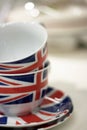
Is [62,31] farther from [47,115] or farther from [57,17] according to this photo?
[47,115]

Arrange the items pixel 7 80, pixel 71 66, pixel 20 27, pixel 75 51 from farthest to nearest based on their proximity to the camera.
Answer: pixel 75 51, pixel 71 66, pixel 20 27, pixel 7 80

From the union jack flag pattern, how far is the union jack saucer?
8 centimetres

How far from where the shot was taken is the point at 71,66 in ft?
2.45

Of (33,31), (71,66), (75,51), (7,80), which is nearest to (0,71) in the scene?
(7,80)

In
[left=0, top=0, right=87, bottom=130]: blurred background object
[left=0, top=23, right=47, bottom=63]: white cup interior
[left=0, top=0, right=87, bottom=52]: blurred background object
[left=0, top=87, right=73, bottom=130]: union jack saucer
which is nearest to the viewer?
[left=0, top=87, right=73, bottom=130]: union jack saucer

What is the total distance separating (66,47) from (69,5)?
0.13 meters

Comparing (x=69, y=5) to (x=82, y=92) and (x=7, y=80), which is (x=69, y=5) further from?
(x=7, y=80)

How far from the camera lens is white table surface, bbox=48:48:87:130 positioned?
1.64 feet

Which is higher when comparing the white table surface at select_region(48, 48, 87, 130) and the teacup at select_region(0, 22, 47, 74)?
the teacup at select_region(0, 22, 47, 74)

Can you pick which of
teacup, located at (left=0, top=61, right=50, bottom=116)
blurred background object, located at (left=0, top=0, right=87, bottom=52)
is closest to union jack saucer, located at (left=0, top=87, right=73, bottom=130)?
teacup, located at (left=0, top=61, right=50, bottom=116)

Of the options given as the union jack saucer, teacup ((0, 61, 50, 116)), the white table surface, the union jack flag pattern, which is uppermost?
the union jack flag pattern

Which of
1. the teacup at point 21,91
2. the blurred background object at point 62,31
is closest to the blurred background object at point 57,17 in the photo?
the blurred background object at point 62,31

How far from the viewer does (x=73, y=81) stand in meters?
0.67

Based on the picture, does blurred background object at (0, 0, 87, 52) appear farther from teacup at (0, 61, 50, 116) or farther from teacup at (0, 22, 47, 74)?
teacup at (0, 61, 50, 116)
